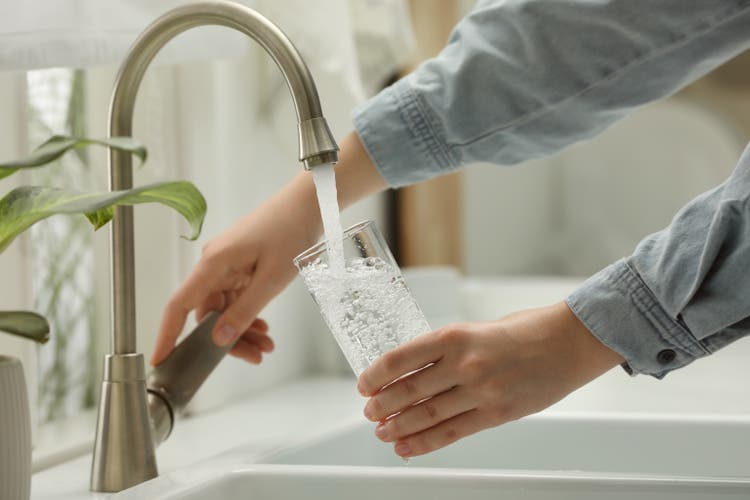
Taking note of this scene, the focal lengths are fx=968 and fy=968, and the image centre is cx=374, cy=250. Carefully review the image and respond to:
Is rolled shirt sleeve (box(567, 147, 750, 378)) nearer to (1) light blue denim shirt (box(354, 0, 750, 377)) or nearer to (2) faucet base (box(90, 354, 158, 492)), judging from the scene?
(1) light blue denim shirt (box(354, 0, 750, 377))

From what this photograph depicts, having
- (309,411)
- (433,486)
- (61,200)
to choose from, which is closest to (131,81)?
(61,200)

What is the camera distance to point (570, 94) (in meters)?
0.83

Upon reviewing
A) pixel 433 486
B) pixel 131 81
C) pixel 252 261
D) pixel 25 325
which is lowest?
pixel 433 486

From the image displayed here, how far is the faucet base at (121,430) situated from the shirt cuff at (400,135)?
280 millimetres

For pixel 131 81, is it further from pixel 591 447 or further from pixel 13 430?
pixel 591 447

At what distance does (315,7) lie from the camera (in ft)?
3.88

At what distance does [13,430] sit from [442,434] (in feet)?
0.93

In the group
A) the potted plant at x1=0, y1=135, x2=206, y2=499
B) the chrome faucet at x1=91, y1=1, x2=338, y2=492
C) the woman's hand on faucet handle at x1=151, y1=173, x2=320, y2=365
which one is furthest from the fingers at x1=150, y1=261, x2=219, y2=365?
the potted plant at x1=0, y1=135, x2=206, y2=499

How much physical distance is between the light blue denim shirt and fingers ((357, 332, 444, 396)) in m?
0.10

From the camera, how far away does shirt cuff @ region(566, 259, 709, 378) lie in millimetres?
658

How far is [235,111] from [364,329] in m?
0.68

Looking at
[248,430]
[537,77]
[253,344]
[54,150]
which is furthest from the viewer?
[248,430]

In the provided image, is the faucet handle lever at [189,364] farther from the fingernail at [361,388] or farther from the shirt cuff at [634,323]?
the shirt cuff at [634,323]

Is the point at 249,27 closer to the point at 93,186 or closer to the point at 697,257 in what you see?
the point at 697,257
